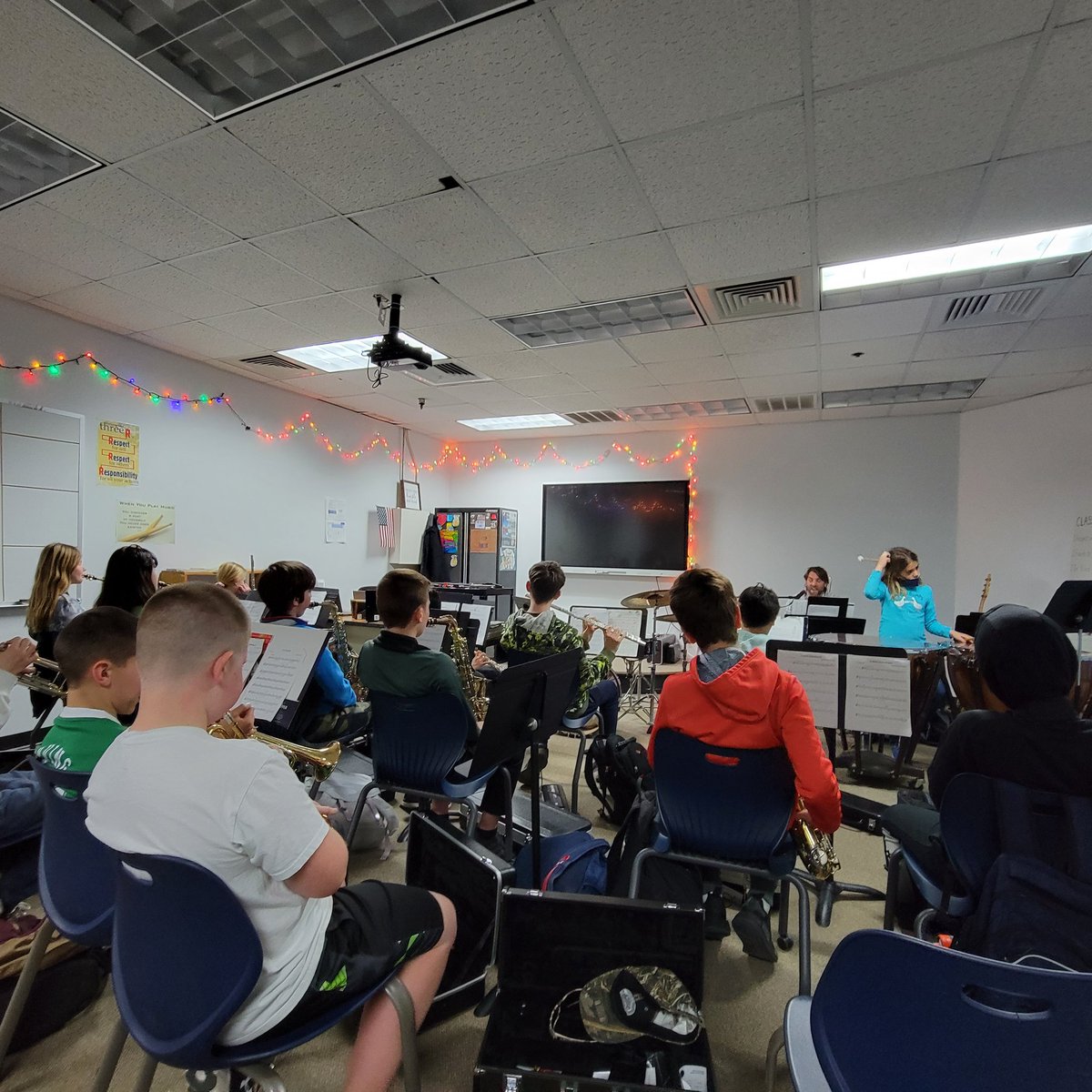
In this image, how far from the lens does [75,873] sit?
1.30 m

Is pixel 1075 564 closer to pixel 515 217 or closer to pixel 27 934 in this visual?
pixel 515 217

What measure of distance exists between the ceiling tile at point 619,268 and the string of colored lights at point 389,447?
11.0ft

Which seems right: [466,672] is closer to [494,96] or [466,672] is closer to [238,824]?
[238,824]

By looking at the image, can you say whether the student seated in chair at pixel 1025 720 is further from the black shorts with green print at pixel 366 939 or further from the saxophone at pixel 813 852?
the black shorts with green print at pixel 366 939

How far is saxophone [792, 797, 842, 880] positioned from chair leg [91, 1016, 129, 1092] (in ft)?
5.47

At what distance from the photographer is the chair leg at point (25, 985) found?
1.41 m

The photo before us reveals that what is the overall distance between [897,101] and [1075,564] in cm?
453

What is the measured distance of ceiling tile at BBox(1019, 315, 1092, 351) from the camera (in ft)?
12.1

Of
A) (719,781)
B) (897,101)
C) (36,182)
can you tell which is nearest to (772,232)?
(897,101)

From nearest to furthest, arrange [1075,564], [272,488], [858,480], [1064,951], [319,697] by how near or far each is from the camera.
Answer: [1064,951], [319,697], [1075,564], [272,488], [858,480]

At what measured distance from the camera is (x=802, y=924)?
1649mm

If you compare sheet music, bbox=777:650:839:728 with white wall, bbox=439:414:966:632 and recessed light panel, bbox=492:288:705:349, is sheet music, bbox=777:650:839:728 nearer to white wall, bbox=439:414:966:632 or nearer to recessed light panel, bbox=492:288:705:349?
recessed light panel, bbox=492:288:705:349

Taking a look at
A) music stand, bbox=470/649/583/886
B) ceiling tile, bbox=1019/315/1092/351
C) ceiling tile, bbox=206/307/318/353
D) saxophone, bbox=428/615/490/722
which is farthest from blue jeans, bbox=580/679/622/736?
ceiling tile, bbox=1019/315/1092/351

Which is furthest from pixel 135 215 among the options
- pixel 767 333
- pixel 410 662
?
pixel 767 333
